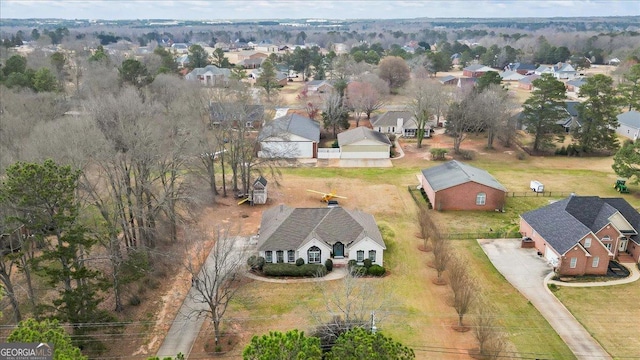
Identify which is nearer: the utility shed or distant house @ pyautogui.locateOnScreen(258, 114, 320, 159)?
the utility shed

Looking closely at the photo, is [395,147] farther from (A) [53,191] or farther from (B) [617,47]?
(B) [617,47]

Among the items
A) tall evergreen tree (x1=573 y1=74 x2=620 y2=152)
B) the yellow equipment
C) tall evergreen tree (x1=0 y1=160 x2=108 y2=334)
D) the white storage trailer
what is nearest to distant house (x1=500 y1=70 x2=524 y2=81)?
tall evergreen tree (x1=573 y1=74 x2=620 y2=152)

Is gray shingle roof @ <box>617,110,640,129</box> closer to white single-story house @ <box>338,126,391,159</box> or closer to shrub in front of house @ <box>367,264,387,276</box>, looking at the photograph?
white single-story house @ <box>338,126,391,159</box>

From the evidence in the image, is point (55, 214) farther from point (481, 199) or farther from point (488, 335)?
point (481, 199)

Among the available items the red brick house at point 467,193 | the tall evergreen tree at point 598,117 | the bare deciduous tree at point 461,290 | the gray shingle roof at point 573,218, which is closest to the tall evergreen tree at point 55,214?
the bare deciduous tree at point 461,290

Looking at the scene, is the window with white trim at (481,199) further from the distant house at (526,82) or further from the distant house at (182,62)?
the distant house at (182,62)

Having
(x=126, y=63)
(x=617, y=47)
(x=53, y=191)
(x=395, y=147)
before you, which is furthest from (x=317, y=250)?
(x=617, y=47)

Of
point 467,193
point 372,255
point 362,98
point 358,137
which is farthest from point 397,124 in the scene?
point 372,255
